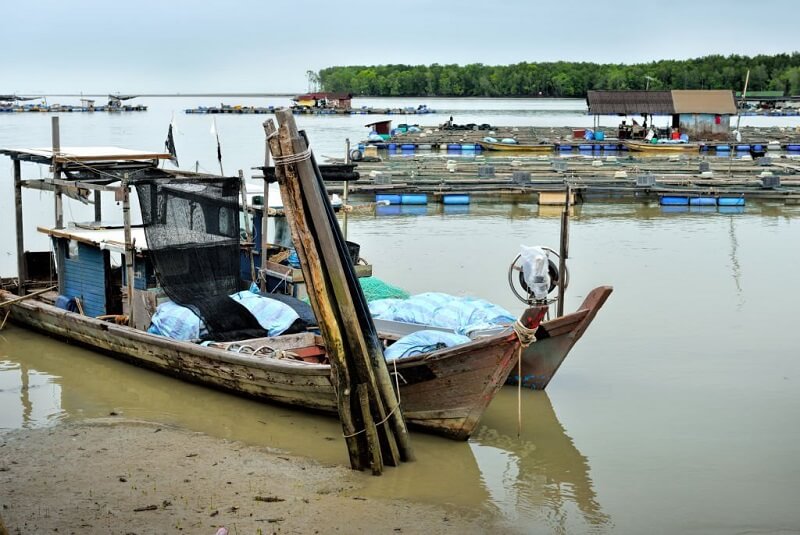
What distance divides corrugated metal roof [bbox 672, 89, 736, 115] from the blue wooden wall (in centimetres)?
4077

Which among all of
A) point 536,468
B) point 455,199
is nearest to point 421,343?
point 536,468

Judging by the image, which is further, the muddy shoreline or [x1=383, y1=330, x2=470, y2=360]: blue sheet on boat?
[x1=383, y1=330, x2=470, y2=360]: blue sheet on boat

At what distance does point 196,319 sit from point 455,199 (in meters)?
19.3

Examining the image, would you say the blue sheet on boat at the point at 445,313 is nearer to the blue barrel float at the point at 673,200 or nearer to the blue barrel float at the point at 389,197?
the blue barrel float at the point at 389,197

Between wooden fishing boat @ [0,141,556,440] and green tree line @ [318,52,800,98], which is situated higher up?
green tree line @ [318,52,800,98]

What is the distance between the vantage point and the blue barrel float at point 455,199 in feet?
100

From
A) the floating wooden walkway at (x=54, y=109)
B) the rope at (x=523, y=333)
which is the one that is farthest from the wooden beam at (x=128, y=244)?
the floating wooden walkway at (x=54, y=109)

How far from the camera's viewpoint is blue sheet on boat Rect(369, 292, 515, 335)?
11.7 meters

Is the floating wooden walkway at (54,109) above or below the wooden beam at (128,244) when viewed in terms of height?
above

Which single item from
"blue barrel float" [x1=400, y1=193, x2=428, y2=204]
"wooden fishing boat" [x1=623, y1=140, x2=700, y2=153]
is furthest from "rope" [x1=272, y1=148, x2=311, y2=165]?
"wooden fishing boat" [x1=623, y1=140, x2=700, y2=153]

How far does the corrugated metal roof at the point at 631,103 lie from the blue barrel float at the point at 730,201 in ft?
65.3

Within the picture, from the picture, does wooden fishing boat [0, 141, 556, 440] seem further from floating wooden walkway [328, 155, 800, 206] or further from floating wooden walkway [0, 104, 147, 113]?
floating wooden walkway [0, 104, 147, 113]

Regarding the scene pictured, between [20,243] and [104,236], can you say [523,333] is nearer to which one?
[104,236]

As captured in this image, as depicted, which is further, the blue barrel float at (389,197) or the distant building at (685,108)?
the distant building at (685,108)
